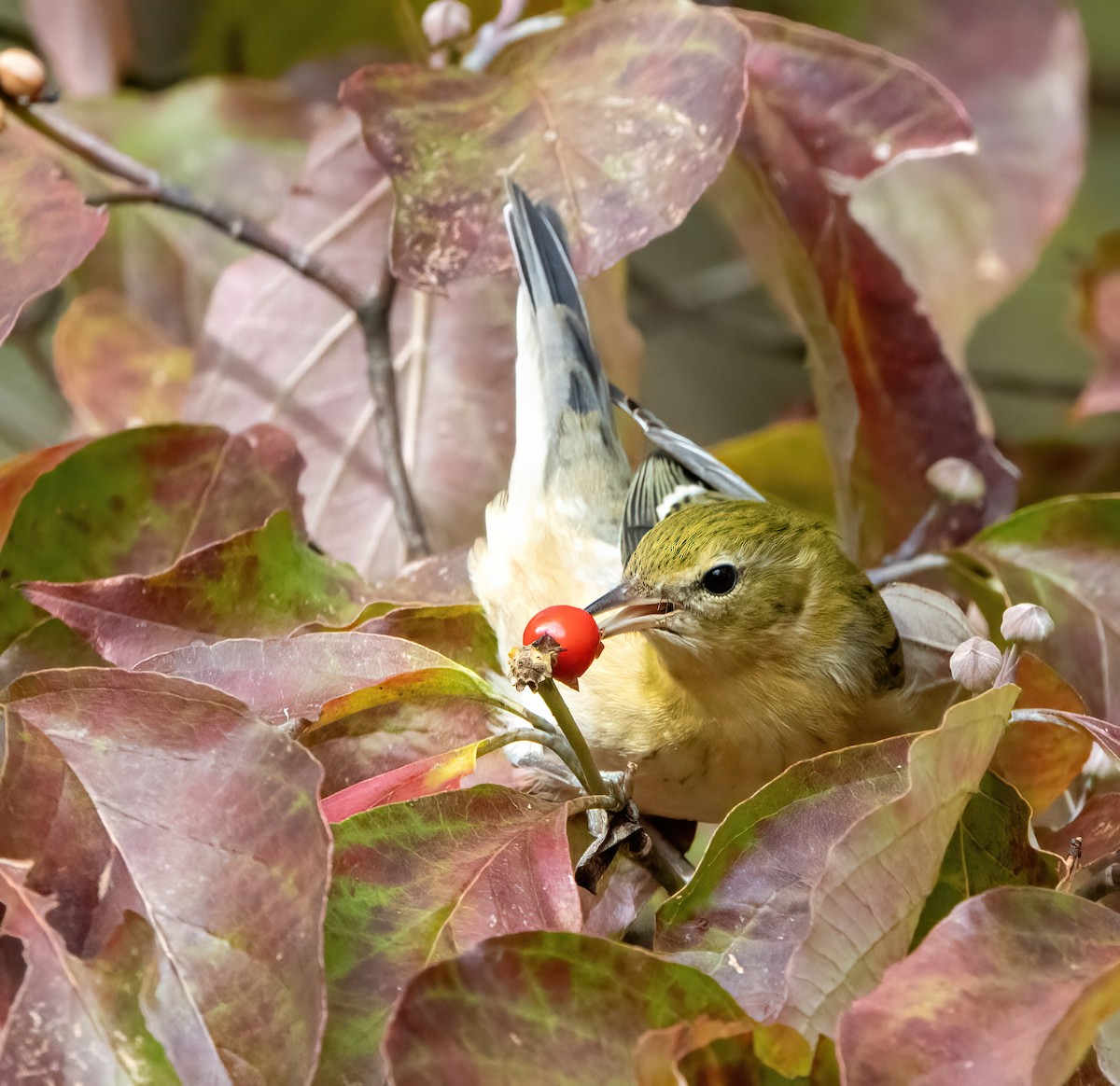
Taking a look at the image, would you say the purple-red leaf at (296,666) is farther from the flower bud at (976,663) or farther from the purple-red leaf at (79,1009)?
the flower bud at (976,663)

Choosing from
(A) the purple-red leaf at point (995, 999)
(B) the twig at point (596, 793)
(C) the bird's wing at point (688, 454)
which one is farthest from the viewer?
(C) the bird's wing at point (688, 454)

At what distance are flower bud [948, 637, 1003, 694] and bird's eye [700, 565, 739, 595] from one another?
30 cm

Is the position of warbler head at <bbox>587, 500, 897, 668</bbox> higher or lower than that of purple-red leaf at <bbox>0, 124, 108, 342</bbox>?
lower

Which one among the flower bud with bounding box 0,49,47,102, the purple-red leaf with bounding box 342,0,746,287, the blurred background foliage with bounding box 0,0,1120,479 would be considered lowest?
the blurred background foliage with bounding box 0,0,1120,479

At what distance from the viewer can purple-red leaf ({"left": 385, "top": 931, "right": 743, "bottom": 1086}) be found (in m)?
0.44

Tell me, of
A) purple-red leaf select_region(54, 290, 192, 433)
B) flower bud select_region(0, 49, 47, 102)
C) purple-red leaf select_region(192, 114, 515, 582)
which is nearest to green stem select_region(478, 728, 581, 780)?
purple-red leaf select_region(192, 114, 515, 582)

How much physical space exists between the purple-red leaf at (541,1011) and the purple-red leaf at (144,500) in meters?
0.41

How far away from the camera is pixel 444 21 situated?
100cm

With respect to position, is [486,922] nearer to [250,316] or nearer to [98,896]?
[98,896]

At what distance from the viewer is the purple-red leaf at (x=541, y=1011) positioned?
0.44 m

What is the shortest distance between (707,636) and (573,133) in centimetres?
37

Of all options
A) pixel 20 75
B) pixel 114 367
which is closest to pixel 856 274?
pixel 20 75

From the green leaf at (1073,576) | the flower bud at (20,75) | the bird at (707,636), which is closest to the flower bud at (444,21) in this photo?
the bird at (707,636)

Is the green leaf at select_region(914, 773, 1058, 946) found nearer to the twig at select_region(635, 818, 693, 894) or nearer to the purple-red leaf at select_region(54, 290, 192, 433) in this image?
the twig at select_region(635, 818, 693, 894)
